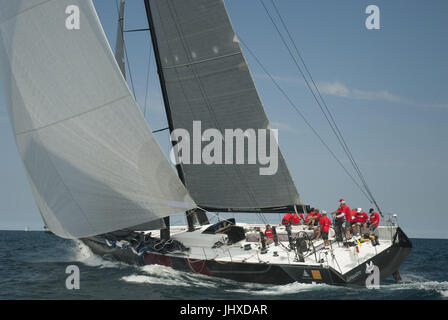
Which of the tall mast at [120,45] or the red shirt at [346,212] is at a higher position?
the tall mast at [120,45]

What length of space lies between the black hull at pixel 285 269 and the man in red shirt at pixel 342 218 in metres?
1.19

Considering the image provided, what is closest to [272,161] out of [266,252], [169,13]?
[266,252]

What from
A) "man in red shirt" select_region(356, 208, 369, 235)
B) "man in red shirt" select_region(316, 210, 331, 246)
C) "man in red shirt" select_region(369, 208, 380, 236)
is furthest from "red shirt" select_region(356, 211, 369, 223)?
"man in red shirt" select_region(316, 210, 331, 246)

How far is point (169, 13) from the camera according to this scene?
1259 cm

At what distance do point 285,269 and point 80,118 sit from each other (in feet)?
18.8

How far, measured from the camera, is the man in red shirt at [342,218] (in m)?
11.3

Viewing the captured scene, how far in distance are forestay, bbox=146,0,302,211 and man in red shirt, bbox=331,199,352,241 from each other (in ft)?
4.12

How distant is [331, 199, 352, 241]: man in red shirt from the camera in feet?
37.0

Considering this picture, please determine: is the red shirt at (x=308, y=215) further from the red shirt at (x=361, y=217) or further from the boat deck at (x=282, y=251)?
the red shirt at (x=361, y=217)

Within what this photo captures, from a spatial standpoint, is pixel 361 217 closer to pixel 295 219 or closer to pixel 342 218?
pixel 342 218

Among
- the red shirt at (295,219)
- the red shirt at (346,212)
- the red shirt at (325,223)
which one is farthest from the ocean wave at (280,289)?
the red shirt at (295,219)

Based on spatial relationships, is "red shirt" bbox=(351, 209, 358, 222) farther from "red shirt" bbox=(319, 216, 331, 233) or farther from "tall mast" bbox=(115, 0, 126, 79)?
"tall mast" bbox=(115, 0, 126, 79)

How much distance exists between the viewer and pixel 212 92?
12430 millimetres
